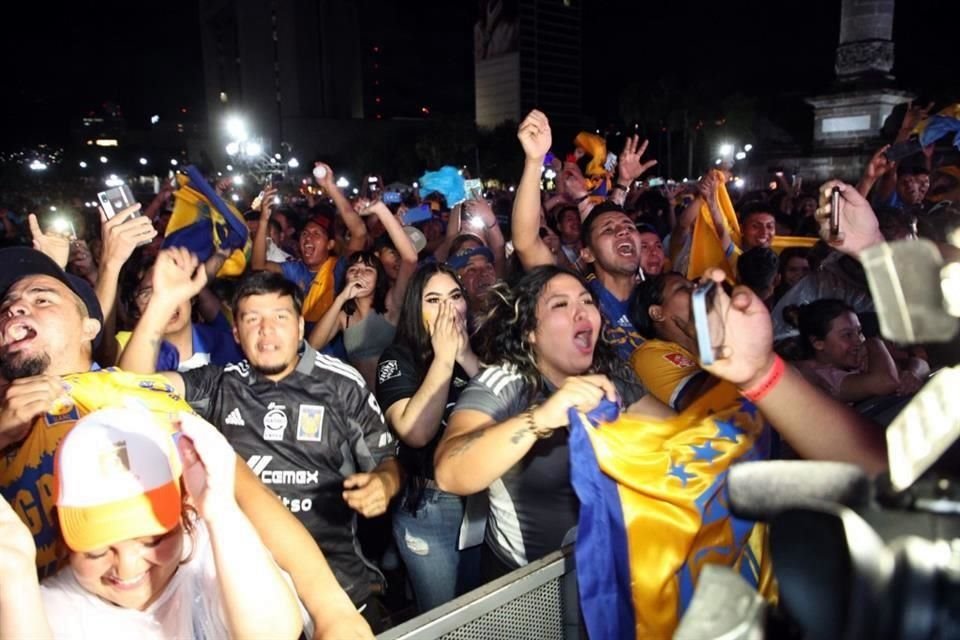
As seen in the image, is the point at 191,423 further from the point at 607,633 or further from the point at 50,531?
the point at 607,633

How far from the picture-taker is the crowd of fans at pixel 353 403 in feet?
4.77

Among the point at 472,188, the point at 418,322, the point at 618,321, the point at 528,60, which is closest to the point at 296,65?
the point at 528,60

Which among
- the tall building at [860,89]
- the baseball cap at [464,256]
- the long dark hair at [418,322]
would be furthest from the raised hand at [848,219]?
the tall building at [860,89]

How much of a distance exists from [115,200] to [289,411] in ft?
4.87

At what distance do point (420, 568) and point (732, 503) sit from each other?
2261 mm

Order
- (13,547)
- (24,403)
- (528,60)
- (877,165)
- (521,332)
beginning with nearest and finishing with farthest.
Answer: (13,547) < (24,403) < (521,332) < (877,165) < (528,60)

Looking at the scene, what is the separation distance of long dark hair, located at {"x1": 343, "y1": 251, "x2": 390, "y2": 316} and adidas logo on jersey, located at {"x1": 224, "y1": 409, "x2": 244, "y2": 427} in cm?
173

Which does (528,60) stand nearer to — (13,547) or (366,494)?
(366,494)

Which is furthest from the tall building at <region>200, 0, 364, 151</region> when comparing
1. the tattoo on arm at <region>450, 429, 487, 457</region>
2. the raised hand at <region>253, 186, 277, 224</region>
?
the tattoo on arm at <region>450, 429, 487, 457</region>

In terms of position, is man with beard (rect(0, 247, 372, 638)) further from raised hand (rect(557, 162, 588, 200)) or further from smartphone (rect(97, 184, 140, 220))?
raised hand (rect(557, 162, 588, 200))

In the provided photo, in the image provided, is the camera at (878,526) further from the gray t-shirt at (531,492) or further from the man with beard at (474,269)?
the man with beard at (474,269)

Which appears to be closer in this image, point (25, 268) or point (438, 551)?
point (25, 268)

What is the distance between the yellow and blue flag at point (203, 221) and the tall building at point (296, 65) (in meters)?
73.6

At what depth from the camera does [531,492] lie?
8.01ft
